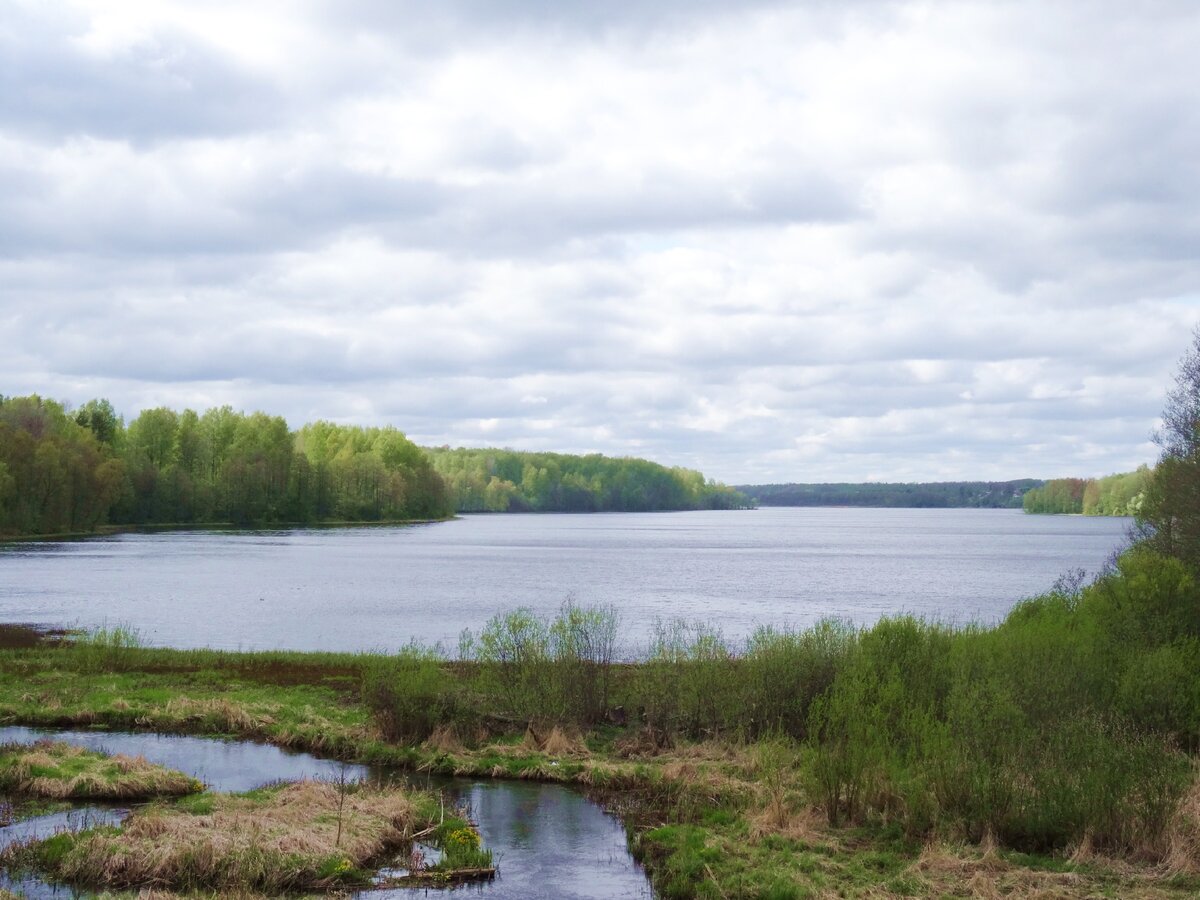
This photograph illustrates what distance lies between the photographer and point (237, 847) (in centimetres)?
1478

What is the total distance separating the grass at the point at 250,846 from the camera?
14328 millimetres

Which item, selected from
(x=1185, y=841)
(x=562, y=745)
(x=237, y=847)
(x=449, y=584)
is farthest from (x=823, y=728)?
(x=449, y=584)

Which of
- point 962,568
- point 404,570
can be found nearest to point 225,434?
point 404,570

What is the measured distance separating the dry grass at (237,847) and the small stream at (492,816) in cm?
65

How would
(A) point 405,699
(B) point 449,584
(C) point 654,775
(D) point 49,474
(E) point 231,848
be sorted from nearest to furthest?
(E) point 231,848, (C) point 654,775, (A) point 405,699, (B) point 449,584, (D) point 49,474

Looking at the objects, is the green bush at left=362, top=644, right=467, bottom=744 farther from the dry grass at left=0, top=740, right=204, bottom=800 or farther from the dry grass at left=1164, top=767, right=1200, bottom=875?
the dry grass at left=1164, top=767, right=1200, bottom=875

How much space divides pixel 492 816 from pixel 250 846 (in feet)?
A: 16.2

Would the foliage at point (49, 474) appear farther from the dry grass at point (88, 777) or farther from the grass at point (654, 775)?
the dry grass at point (88, 777)

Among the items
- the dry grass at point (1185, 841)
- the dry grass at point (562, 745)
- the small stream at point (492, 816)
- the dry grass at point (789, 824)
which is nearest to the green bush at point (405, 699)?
the small stream at point (492, 816)

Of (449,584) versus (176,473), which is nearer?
(449,584)

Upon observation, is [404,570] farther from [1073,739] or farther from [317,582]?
[1073,739]

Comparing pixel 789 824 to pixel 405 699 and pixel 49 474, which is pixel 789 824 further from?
pixel 49 474

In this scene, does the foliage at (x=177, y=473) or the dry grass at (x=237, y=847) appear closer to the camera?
the dry grass at (x=237, y=847)

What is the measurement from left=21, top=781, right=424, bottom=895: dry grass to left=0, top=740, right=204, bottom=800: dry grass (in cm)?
184
